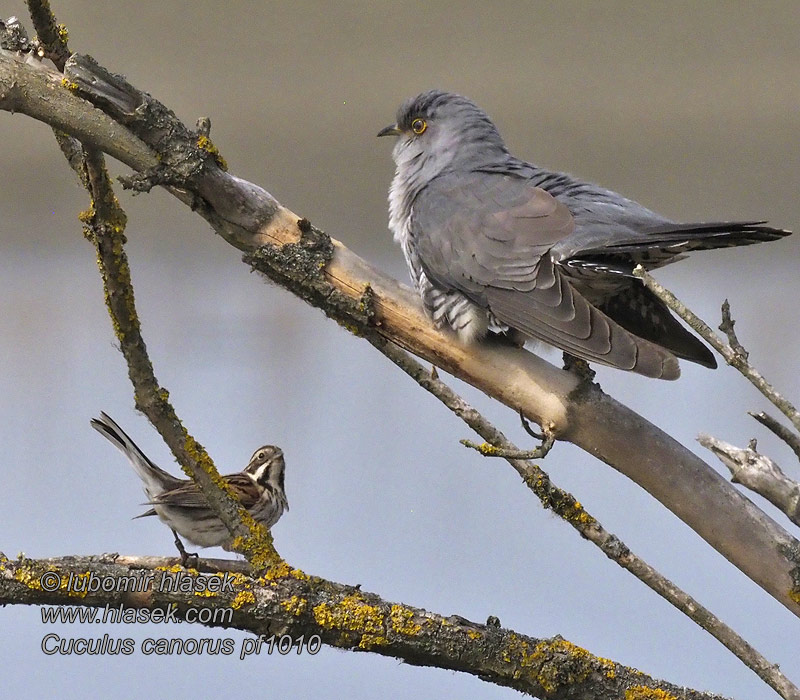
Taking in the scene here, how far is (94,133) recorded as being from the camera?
1446mm

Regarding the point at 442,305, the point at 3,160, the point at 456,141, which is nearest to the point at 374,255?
the point at 3,160

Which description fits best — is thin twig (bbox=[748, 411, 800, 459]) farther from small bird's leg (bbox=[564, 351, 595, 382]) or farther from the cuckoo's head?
the cuckoo's head

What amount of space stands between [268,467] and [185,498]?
378mm

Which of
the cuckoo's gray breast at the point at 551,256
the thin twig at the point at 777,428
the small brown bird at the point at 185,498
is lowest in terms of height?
the thin twig at the point at 777,428

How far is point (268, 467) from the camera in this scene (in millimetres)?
2301

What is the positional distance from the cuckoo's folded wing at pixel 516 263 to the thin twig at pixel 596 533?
0.19 metres

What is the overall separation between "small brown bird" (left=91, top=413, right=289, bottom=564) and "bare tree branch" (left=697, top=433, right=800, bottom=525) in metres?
0.93

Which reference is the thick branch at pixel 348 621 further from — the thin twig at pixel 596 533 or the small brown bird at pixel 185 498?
the small brown bird at pixel 185 498

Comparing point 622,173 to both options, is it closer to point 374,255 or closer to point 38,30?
point 374,255

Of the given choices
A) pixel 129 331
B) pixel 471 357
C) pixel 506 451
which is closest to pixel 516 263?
pixel 471 357

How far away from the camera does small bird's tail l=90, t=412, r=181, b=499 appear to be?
195cm

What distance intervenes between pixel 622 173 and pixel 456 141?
163 centimetres

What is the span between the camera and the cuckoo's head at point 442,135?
6.83 ft

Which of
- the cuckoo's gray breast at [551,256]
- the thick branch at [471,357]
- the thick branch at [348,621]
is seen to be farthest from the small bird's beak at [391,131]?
the thick branch at [348,621]
